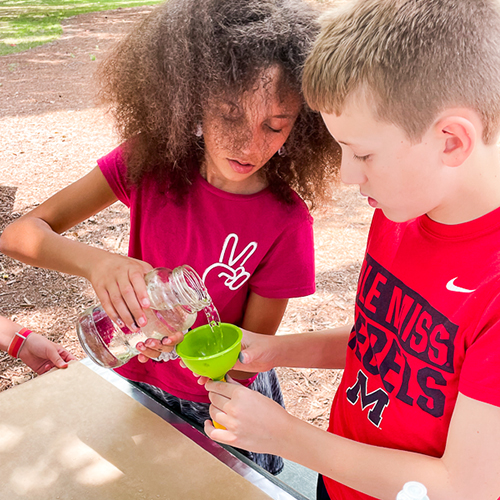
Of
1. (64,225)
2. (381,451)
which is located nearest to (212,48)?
(64,225)

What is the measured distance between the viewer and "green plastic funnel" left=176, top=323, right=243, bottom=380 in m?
1.15

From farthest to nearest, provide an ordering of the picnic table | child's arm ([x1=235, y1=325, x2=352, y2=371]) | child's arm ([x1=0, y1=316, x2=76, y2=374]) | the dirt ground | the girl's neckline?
the dirt ground → child's arm ([x1=0, y1=316, x2=76, y2=374]) → the girl's neckline → child's arm ([x1=235, y1=325, x2=352, y2=371]) → the picnic table

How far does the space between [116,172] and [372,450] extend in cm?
111

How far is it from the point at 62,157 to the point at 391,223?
18.1 feet

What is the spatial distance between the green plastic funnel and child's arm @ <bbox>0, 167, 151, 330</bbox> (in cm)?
14

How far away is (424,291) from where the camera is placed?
1.15 m

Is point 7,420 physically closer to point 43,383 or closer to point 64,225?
point 43,383

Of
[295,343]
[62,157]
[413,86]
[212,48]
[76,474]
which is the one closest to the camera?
[413,86]

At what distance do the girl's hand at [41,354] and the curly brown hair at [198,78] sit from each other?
0.63 m

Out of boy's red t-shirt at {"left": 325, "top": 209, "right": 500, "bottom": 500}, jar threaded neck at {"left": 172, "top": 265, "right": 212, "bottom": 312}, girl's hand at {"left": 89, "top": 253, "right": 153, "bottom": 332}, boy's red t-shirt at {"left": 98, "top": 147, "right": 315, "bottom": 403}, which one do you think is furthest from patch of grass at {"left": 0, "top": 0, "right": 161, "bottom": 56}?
boy's red t-shirt at {"left": 325, "top": 209, "right": 500, "bottom": 500}

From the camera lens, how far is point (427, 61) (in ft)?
3.18

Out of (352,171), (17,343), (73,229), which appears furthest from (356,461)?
(73,229)

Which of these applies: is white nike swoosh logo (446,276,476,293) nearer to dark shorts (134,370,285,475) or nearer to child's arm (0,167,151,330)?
child's arm (0,167,151,330)

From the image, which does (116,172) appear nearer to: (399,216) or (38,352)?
(38,352)
